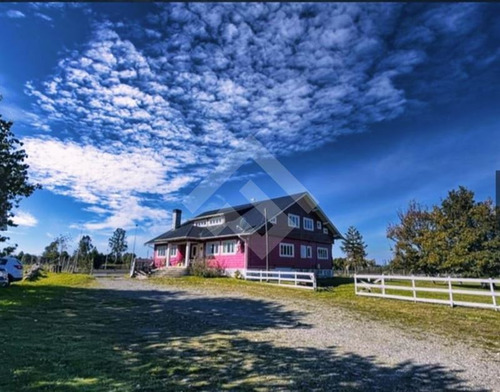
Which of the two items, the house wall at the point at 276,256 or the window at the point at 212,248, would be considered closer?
the house wall at the point at 276,256

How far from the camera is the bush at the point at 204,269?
28078mm

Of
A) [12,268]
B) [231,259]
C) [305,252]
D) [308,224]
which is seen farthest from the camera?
[308,224]

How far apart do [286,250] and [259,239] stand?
12.5ft

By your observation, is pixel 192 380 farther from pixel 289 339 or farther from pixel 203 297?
pixel 203 297

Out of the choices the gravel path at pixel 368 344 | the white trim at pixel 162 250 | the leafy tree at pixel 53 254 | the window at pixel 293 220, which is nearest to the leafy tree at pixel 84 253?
the leafy tree at pixel 53 254

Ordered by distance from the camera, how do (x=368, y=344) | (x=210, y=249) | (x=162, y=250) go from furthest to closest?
(x=162, y=250), (x=210, y=249), (x=368, y=344)

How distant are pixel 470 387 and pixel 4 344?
8.26m

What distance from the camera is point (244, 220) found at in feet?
101

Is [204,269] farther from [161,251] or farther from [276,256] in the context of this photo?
[161,251]

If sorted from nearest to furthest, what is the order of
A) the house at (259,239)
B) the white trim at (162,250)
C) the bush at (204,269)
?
the bush at (204,269), the house at (259,239), the white trim at (162,250)

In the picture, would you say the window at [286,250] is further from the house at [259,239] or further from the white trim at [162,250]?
the white trim at [162,250]

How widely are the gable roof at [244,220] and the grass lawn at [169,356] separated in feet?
60.0

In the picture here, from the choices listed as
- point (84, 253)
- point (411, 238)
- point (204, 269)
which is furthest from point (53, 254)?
point (411, 238)

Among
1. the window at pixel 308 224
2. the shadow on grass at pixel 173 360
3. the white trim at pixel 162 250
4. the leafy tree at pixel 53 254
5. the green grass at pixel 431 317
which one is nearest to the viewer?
the shadow on grass at pixel 173 360
